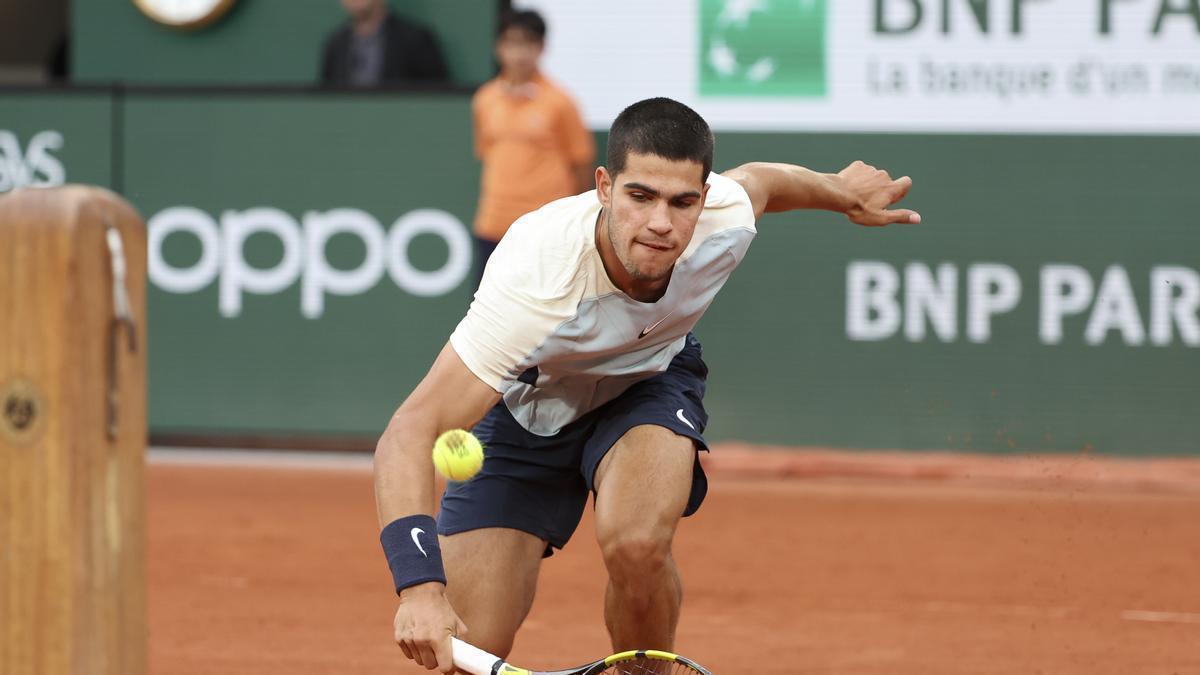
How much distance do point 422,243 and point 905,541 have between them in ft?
11.5

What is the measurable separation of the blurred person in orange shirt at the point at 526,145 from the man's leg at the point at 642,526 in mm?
4898

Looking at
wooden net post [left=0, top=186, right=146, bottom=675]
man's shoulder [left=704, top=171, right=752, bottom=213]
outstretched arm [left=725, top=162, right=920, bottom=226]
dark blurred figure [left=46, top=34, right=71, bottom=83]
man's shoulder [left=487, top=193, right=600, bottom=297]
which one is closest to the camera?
wooden net post [left=0, top=186, right=146, bottom=675]

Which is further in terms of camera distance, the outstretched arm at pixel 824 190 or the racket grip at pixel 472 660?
the outstretched arm at pixel 824 190

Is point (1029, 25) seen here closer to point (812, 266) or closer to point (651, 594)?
point (812, 266)

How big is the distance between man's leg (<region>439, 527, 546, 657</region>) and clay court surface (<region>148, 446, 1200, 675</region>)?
3.28ft

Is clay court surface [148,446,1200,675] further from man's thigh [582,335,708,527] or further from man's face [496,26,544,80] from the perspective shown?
man's face [496,26,544,80]

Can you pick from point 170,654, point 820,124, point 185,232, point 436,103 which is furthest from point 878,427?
point 170,654

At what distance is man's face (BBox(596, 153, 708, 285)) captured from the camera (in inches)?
156

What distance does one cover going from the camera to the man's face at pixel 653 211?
3955 mm

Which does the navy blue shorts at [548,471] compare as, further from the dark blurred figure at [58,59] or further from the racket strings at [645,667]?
the dark blurred figure at [58,59]

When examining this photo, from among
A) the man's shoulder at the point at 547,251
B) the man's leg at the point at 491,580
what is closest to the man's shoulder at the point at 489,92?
the man's leg at the point at 491,580

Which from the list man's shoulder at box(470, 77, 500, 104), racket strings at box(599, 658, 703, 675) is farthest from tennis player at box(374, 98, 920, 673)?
man's shoulder at box(470, 77, 500, 104)

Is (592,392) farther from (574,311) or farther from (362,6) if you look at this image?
(362,6)

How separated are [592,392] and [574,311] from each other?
0.53m
